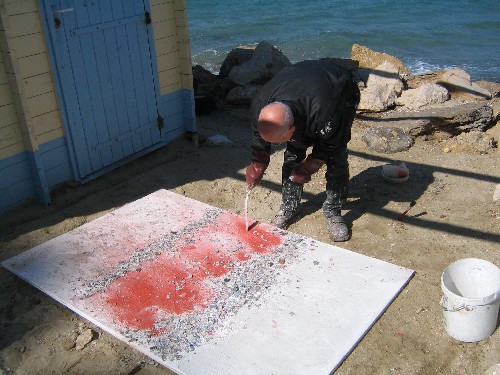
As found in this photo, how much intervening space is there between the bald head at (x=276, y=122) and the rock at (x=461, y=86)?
4944 mm

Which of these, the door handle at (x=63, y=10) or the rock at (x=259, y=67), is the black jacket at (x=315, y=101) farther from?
the rock at (x=259, y=67)

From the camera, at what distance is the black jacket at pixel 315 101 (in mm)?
4121

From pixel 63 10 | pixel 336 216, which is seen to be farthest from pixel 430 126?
pixel 63 10

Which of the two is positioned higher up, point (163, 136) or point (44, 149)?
point (44, 149)

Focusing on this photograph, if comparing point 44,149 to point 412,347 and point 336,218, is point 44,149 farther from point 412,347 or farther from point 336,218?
point 412,347

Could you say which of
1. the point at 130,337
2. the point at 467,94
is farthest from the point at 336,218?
the point at 467,94

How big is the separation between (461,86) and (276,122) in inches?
209

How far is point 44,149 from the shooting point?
5.22 metres

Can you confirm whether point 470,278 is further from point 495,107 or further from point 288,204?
point 495,107

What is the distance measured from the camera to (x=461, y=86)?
26.6 feet

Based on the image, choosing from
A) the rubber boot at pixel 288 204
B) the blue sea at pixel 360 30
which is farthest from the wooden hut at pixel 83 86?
the blue sea at pixel 360 30

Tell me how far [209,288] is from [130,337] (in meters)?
0.74

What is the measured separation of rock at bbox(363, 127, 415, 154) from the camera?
6570 mm

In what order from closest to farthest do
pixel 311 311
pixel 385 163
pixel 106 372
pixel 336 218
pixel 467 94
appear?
1. pixel 106 372
2. pixel 311 311
3. pixel 336 218
4. pixel 385 163
5. pixel 467 94
